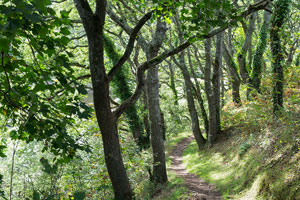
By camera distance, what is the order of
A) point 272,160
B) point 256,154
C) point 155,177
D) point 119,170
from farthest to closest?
point 155,177
point 256,154
point 272,160
point 119,170

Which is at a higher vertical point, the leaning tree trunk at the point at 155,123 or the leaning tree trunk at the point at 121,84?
the leaning tree trunk at the point at 121,84

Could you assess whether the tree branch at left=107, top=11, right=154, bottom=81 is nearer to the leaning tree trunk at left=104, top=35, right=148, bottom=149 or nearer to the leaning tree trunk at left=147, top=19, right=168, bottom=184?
the leaning tree trunk at left=147, top=19, right=168, bottom=184

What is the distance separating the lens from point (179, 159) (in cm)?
1666

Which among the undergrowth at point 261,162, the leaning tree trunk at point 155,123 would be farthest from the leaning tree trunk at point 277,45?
the leaning tree trunk at point 155,123

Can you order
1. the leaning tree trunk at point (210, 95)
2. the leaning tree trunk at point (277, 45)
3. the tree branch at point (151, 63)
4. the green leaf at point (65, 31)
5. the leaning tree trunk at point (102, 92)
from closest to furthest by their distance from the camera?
the green leaf at point (65, 31) → the leaning tree trunk at point (102, 92) → the tree branch at point (151, 63) → the leaning tree trunk at point (277, 45) → the leaning tree trunk at point (210, 95)

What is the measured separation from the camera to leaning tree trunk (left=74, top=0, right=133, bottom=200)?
4633 mm

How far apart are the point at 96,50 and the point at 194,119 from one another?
11584mm

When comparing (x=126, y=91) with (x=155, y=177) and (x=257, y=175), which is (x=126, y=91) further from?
(x=257, y=175)

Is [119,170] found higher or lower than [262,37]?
lower

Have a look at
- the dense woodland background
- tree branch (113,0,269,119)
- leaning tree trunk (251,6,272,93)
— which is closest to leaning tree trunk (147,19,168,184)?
the dense woodland background

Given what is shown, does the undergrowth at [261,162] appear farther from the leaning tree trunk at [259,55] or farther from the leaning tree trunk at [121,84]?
the leaning tree trunk at [121,84]

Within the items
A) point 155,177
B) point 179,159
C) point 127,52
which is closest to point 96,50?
point 127,52

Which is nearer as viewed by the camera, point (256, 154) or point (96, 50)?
point (96, 50)

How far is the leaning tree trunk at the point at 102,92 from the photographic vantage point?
463cm
